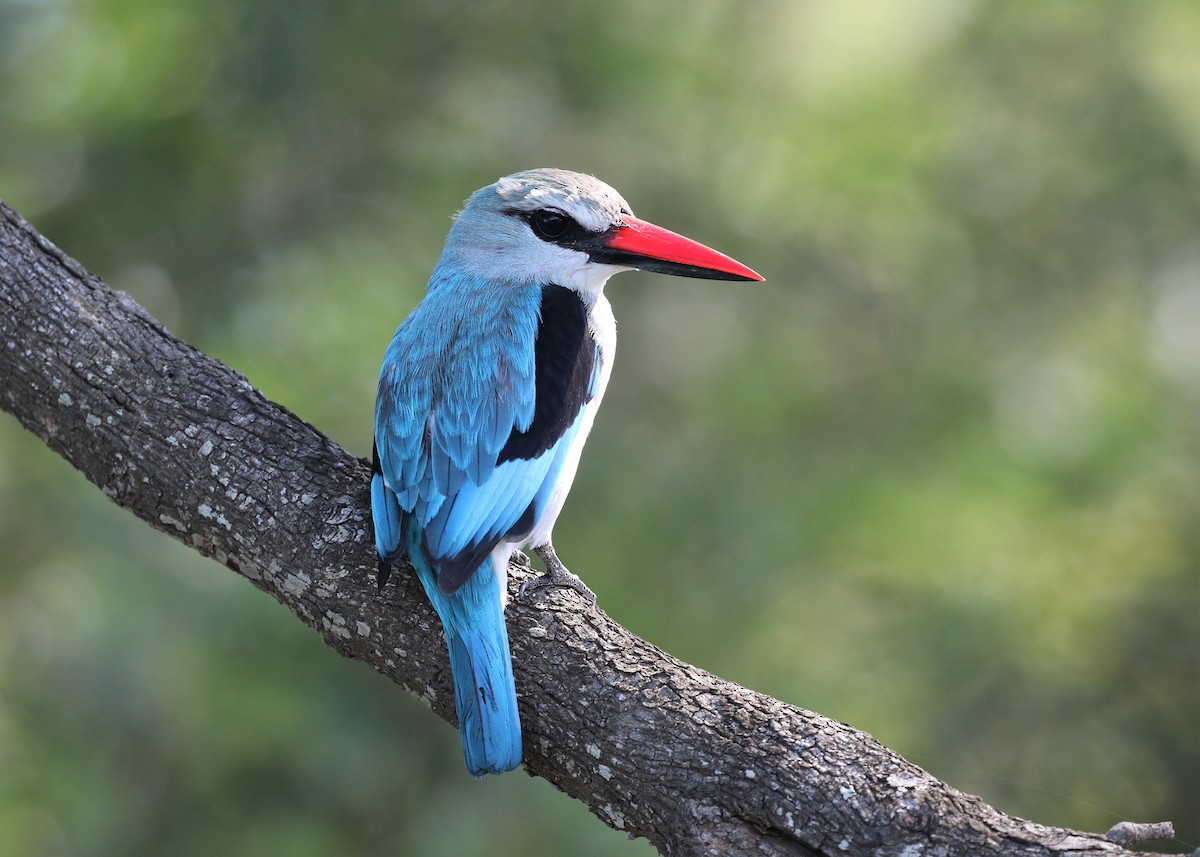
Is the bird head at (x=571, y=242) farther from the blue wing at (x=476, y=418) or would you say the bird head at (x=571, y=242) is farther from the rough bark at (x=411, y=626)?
the rough bark at (x=411, y=626)

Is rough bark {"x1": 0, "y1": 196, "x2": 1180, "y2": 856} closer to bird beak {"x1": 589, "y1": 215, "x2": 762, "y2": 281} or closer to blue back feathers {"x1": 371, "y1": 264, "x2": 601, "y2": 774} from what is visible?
blue back feathers {"x1": 371, "y1": 264, "x2": 601, "y2": 774}

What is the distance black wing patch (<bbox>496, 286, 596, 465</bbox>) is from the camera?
3.21 metres

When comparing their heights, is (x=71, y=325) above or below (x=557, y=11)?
below

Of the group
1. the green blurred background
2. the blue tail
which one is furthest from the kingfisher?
the green blurred background

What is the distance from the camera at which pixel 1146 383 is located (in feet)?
23.0

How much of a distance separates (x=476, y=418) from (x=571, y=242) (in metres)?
0.77

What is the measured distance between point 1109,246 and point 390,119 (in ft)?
14.0

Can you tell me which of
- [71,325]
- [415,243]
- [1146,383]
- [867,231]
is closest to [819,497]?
[867,231]

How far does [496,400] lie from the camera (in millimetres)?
3215

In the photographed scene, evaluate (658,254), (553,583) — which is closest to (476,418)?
(553,583)

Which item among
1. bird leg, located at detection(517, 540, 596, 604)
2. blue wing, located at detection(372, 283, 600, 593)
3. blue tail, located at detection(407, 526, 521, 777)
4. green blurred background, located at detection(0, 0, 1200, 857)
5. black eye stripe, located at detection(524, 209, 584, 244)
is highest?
green blurred background, located at detection(0, 0, 1200, 857)

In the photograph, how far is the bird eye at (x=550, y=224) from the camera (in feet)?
12.1

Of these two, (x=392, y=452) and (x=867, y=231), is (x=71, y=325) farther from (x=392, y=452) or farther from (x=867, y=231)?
(x=867, y=231)

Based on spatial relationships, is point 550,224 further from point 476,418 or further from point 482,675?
point 482,675
